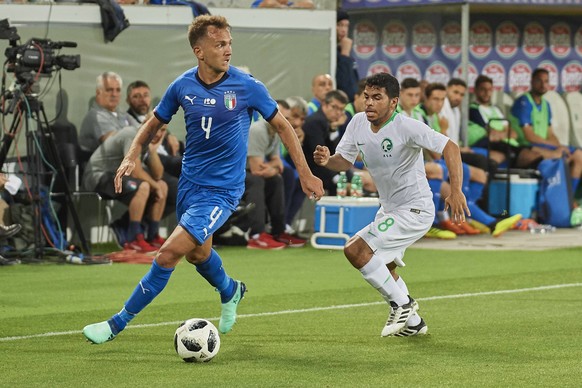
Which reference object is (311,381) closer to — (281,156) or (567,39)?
(281,156)

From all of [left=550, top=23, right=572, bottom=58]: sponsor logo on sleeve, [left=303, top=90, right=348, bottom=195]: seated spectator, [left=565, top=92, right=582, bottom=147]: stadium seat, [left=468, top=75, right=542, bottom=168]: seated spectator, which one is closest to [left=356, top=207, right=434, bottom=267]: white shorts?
[left=303, top=90, right=348, bottom=195]: seated spectator

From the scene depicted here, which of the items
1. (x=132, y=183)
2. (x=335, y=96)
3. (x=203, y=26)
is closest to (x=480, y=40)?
(x=335, y=96)

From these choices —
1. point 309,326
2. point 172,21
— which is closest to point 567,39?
point 172,21

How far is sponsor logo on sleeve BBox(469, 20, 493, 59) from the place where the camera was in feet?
66.5

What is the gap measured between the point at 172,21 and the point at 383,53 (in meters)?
4.15

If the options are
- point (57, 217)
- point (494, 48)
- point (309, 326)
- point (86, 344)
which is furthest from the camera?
point (494, 48)

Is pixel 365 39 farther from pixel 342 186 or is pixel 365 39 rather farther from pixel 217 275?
pixel 217 275

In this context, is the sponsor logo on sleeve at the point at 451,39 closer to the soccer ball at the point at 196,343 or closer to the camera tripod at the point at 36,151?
the camera tripod at the point at 36,151

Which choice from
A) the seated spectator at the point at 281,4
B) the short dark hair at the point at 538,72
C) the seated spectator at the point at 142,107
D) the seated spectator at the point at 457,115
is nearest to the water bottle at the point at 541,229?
the seated spectator at the point at 457,115

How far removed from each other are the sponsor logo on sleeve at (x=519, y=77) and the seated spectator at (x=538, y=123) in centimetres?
81

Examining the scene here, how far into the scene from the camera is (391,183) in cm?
915

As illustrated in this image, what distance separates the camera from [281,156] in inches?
675

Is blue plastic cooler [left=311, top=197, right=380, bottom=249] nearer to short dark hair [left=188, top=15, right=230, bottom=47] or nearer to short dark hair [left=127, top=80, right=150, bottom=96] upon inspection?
short dark hair [left=127, top=80, right=150, bottom=96]

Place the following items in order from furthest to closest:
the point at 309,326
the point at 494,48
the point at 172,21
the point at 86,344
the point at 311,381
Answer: the point at 494,48 < the point at 172,21 < the point at 309,326 < the point at 86,344 < the point at 311,381
